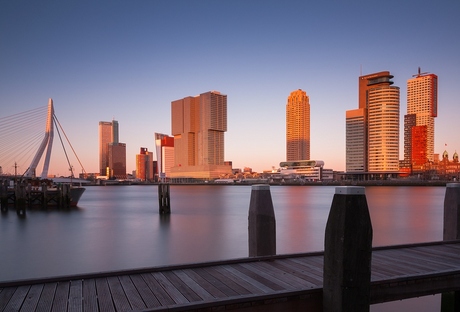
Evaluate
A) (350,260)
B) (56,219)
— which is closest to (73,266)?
(350,260)

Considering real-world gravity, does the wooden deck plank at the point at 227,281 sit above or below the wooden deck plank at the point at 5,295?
below

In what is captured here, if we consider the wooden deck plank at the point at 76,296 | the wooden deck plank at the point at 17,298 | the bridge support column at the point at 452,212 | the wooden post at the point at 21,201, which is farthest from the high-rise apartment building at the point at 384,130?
the wooden deck plank at the point at 17,298

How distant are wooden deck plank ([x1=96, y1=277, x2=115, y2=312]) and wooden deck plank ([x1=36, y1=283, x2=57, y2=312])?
2.34 ft

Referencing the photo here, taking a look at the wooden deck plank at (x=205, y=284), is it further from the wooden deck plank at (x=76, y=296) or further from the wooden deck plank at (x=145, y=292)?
the wooden deck plank at (x=76, y=296)

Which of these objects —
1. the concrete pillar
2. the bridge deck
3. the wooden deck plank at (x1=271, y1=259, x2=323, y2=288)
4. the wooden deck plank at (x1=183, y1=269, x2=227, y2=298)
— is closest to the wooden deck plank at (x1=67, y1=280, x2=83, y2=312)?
the bridge deck

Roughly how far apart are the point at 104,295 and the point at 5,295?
1.69m

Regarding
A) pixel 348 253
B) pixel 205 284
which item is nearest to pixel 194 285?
pixel 205 284

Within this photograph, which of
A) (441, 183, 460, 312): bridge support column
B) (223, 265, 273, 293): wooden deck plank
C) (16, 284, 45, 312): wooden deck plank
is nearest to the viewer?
(16, 284, 45, 312): wooden deck plank

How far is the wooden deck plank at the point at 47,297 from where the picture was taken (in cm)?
531

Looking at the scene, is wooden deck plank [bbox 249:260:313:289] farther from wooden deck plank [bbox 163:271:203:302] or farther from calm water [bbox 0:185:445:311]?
calm water [bbox 0:185:445:311]

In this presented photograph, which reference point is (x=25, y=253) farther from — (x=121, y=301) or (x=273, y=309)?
(x=273, y=309)

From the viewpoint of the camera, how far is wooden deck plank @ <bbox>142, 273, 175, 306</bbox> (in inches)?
219

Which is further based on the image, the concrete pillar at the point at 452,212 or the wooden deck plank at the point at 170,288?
the concrete pillar at the point at 452,212

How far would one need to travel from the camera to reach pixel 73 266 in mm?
17625
